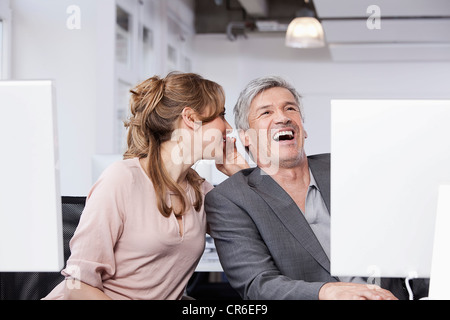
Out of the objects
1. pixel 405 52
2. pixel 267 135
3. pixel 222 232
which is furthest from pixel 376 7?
pixel 222 232

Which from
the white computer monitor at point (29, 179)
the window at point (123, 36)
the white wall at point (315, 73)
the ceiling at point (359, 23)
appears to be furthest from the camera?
the white wall at point (315, 73)

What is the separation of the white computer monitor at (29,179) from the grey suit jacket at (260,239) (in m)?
0.52

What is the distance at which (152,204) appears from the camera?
1573 millimetres

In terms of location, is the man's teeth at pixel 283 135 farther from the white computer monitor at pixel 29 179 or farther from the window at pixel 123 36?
the window at pixel 123 36

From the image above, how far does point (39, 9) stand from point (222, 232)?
9.41ft

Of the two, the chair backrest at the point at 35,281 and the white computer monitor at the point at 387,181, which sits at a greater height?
the white computer monitor at the point at 387,181

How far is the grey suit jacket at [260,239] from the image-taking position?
1.60 meters

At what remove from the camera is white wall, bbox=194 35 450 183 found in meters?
8.73

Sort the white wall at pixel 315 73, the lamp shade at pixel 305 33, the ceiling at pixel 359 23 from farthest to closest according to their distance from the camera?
1. the white wall at pixel 315 73
2. the ceiling at pixel 359 23
3. the lamp shade at pixel 305 33

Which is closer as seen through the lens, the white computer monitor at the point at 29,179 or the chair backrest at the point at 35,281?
the white computer monitor at the point at 29,179

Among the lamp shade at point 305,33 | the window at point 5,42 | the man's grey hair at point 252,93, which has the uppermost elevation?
the lamp shade at point 305,33

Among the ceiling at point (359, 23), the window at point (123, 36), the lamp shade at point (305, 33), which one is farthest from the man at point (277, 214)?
the ceiling at point (359, 23)

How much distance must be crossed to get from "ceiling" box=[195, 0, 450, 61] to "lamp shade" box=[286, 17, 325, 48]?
0.23 meters

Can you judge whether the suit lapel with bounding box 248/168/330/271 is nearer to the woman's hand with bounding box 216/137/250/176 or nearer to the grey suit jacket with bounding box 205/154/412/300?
the grey suit jacket with bounding box 205/154/412/300
